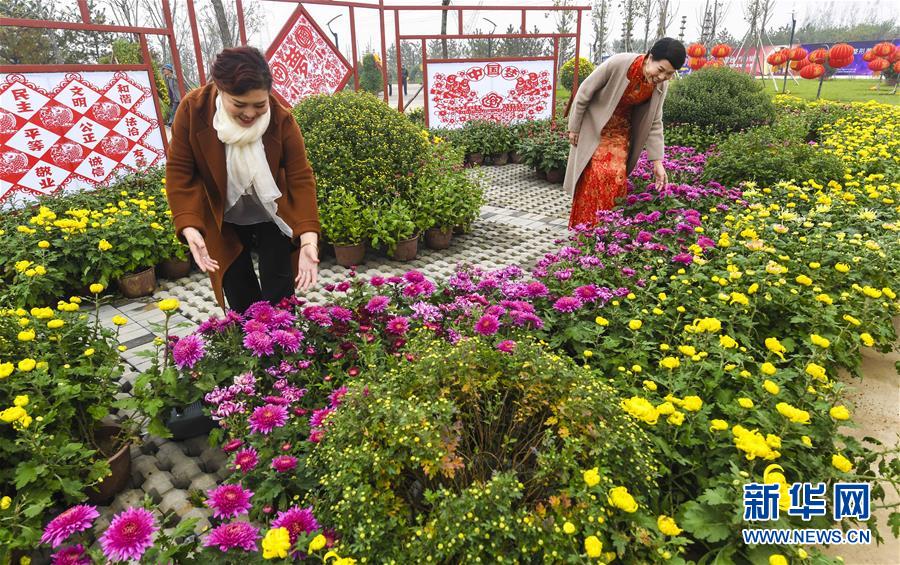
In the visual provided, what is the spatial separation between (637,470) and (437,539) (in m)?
0.62

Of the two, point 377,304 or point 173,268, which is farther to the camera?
point 173,268

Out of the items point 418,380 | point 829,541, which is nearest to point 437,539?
point 418,380

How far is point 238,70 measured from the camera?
6.32ft

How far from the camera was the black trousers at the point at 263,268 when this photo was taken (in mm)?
2580

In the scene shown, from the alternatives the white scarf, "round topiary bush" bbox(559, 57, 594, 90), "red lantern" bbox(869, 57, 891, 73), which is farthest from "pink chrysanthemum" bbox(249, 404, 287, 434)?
"red lantern" bbox(869, 57, 891, 73)

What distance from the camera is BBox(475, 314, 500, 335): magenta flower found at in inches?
78.4

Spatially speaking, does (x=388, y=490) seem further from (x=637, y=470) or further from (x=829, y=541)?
(x=829, y=541)

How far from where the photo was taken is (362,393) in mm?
1692

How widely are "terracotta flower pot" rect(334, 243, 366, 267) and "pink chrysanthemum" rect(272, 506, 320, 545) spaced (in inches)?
125

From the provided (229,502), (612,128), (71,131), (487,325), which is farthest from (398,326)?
(71,131)

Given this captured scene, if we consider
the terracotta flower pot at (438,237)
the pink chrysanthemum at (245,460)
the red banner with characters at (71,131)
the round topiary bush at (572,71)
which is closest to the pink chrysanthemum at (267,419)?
the pink chrysanthemum at (245,460)

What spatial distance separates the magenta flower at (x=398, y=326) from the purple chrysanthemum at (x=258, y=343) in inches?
20.5

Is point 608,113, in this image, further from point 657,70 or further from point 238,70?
point 238,70

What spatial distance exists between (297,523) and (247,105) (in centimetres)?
160
